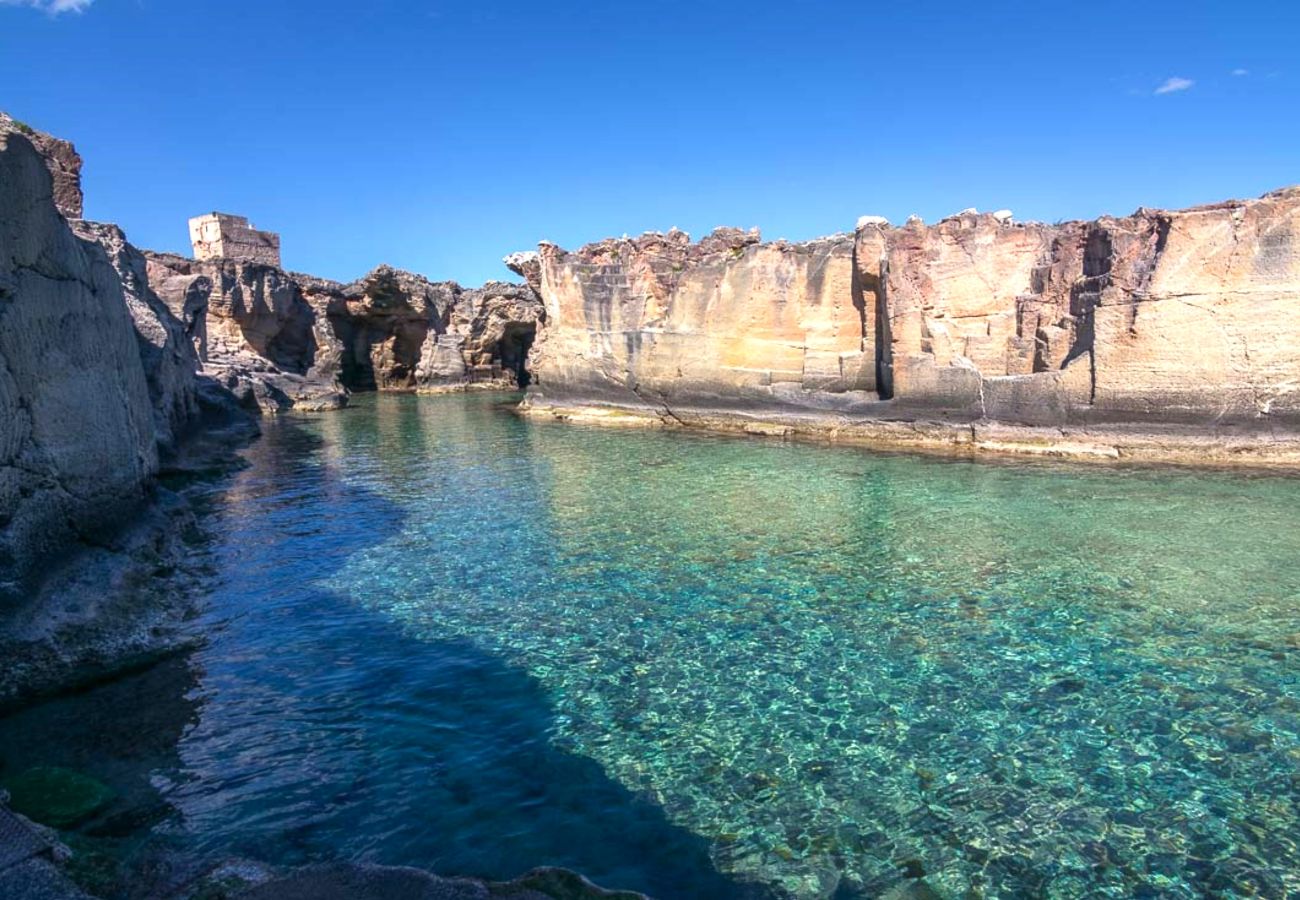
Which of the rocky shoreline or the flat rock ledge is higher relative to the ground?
the rocky shoreline

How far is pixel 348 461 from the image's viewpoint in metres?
17.2

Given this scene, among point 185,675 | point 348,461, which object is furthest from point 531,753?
point 348,461

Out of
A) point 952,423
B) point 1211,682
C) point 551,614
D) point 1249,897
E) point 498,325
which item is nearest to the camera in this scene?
point 1249,897

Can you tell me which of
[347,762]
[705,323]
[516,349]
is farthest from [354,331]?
[347,762]

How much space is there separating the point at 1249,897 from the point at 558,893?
3.29 m

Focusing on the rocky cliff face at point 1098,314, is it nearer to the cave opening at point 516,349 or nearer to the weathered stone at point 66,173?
the weathered stone at point 66,173

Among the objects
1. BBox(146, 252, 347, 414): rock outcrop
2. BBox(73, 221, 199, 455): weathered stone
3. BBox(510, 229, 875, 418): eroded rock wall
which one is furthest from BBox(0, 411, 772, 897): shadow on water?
BBox(146, 252, 347, 414): rock outcrop

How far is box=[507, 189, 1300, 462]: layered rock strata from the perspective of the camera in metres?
13.8

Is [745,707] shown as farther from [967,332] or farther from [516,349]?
[516,349]

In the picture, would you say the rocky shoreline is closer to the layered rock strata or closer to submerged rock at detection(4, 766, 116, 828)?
submerged rock at detection(4, 766, 116, 828)

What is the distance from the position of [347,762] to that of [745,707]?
2.68 meters

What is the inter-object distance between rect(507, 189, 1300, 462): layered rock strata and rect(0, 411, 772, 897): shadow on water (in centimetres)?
1361

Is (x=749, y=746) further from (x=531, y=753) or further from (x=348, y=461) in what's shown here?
(x=348, y=461)

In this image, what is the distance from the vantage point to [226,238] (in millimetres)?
40938
